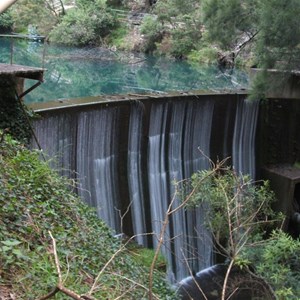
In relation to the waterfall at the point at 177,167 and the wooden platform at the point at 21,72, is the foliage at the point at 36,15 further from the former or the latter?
the wooden platform at the point at 21,72

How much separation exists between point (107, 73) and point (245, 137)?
431 inches

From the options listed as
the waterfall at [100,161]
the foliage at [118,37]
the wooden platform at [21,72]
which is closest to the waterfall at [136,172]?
the waterfall at [100,161]

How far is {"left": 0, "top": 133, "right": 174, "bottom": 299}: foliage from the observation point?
13.1 feet

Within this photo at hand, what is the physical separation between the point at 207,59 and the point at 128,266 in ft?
70.9

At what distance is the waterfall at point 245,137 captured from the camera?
43.9ft

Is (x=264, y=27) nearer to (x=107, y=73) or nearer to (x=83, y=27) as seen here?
(x=107, y=73)

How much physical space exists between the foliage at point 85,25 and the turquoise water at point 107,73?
81 centimetres

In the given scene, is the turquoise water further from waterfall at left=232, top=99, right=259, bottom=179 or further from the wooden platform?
the wooden platform

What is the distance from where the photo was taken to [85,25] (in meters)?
30.4

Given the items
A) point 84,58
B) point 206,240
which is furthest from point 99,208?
point 84,58

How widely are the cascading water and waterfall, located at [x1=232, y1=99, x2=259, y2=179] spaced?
3 cm

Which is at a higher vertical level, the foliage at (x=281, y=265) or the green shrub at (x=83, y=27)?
the green shrub at (x=83, y=27)

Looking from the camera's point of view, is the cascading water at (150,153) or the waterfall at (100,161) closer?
the cascading water at (150,153)

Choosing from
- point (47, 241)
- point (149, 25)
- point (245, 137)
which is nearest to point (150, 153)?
point (245, 137)
